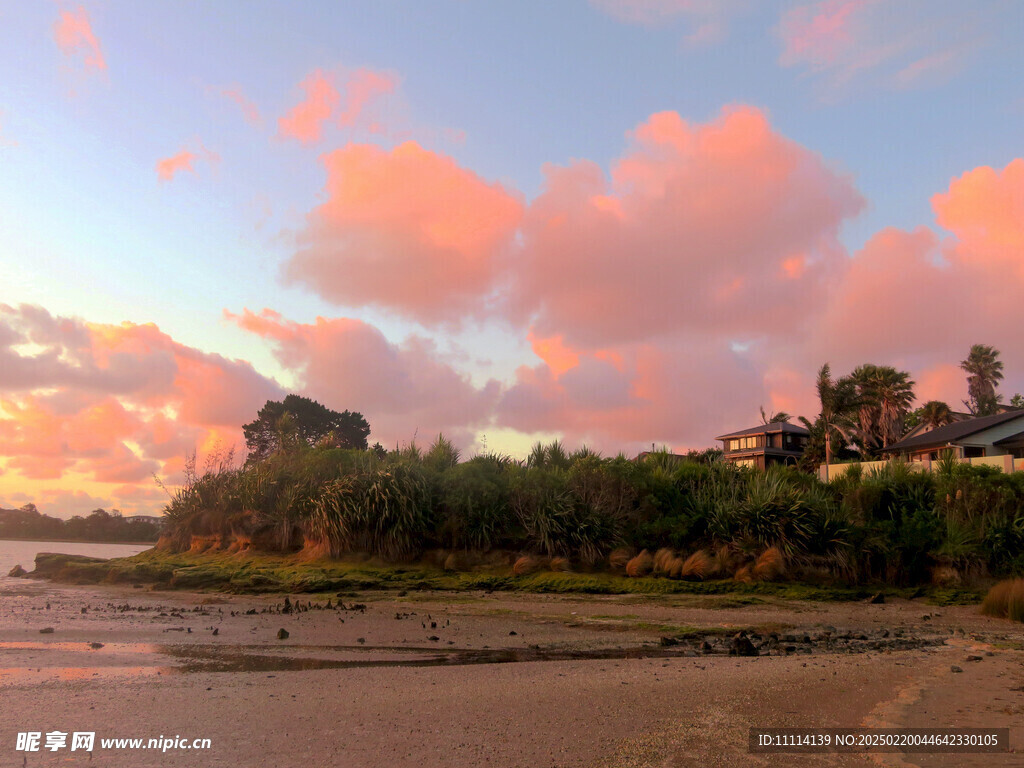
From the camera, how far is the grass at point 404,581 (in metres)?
16.8

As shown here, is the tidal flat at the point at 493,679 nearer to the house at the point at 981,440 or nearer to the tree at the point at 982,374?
the house at the point at 981,440

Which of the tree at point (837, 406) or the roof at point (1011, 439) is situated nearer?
the roof at point (1011, 439)

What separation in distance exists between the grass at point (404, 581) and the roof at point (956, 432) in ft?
109

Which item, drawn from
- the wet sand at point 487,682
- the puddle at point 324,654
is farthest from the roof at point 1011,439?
the puddle at point 324,654

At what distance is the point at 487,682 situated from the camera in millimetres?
8062

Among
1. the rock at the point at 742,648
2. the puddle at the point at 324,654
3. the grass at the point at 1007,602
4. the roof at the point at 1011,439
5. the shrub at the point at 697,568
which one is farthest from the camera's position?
the roof at the point at 1011,439

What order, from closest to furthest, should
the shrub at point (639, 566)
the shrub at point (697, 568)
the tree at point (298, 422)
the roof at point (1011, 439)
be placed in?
the shrub at point (697, 568)
the shrub at point (639, 566)
the roof at point (1011, 439)
the tree at point (298, 422)

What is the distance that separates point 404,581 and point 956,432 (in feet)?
138

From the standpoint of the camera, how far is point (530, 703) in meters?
7.00

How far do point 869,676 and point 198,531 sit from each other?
70.3 feet

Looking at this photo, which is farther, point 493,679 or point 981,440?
point 981,440

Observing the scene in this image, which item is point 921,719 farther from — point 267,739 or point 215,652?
point 215,652
